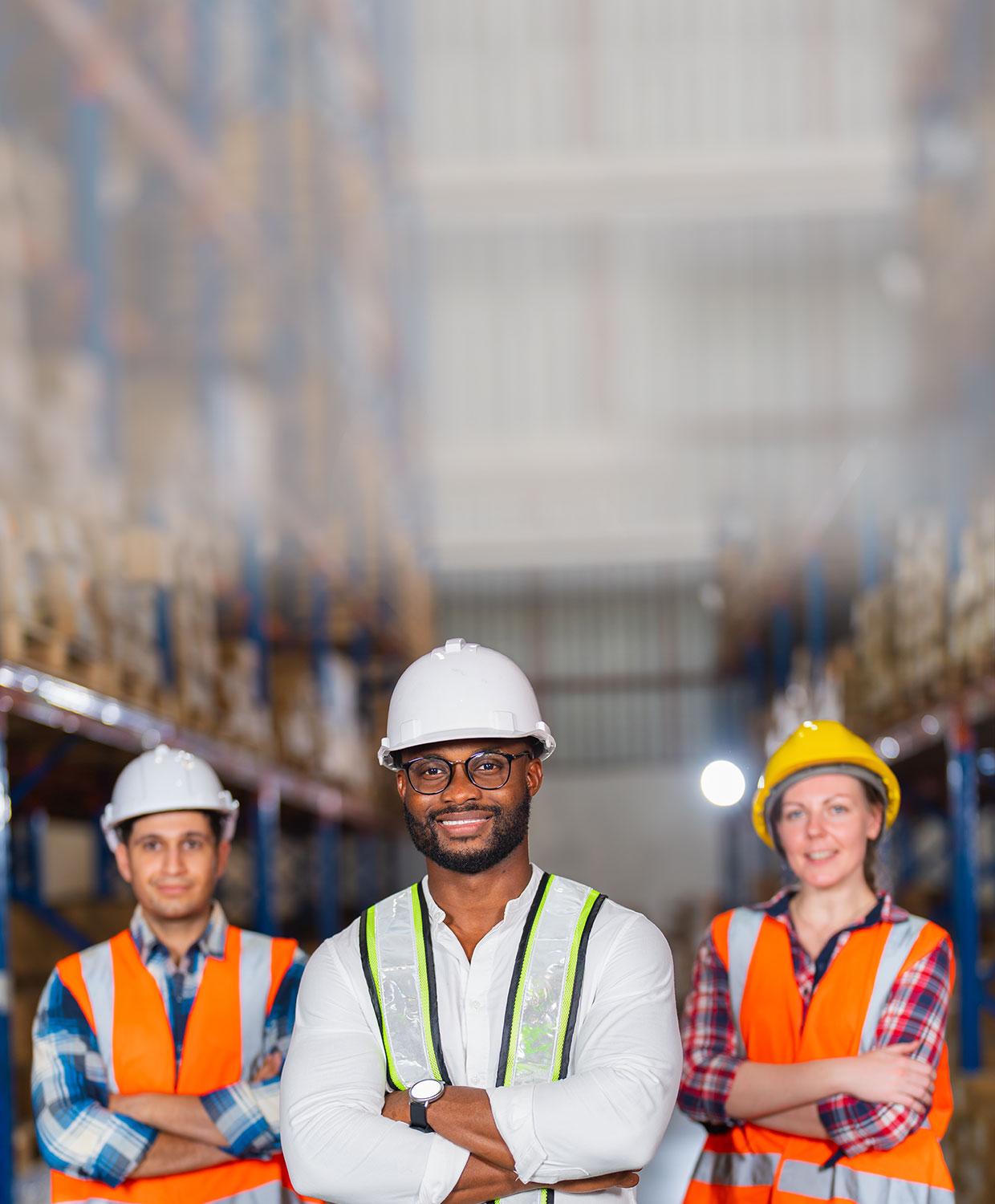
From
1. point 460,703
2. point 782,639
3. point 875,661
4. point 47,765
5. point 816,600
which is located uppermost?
point 782,639

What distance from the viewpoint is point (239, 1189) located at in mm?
2930

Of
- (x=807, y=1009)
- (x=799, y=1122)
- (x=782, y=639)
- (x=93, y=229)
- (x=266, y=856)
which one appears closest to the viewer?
(x=799, y=1122)

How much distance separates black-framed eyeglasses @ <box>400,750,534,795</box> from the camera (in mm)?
2473

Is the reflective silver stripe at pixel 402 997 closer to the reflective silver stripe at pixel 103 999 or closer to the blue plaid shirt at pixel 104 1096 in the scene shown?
the blue plaid shirt at pixel 104 1096

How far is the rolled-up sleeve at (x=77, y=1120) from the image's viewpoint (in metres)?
2.77

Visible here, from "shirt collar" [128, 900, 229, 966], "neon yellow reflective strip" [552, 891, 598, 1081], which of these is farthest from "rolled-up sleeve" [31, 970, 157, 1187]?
"neon yellow reflective strip" [552, 891, 598, 1081]

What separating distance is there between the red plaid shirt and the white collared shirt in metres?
0.47

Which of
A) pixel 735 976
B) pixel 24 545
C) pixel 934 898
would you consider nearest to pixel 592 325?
pixel 934 898

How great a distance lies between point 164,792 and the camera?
3223mm

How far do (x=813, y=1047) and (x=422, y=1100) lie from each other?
3.02ft

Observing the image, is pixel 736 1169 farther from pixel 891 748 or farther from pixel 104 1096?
pixel 891 748

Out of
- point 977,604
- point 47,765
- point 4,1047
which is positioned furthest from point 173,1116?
point 977,604

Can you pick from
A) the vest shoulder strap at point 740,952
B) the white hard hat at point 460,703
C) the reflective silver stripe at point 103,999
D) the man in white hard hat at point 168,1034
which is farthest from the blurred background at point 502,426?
the reflective silver stripe at point 103,999

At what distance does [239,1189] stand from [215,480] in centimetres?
800
